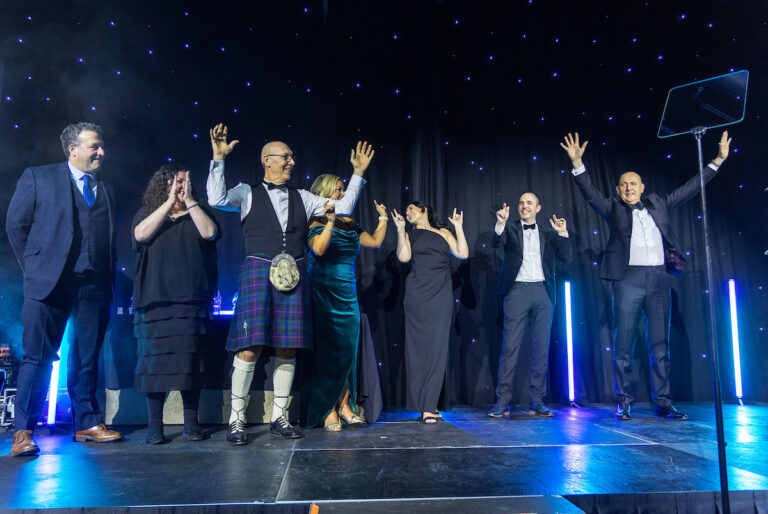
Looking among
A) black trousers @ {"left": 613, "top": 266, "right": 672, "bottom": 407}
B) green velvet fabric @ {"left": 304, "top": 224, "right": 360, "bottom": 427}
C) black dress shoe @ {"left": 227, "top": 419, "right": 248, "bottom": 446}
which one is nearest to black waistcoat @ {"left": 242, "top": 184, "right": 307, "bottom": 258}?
green velvet fabric @ {"left": 304, "top": 224, "right": 360, "bottom": 427}

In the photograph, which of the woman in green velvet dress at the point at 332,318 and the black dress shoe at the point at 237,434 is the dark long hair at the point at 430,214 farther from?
the black dress shoe at the point at 237,434

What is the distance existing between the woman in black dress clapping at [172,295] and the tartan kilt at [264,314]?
245mm

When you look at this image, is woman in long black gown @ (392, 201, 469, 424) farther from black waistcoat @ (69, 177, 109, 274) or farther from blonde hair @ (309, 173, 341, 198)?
black waistcoat @ (69, 177, 109, 274)

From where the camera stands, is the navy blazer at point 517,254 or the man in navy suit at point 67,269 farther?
the navy blazer at point 517,254

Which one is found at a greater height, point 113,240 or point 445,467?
point 113,240

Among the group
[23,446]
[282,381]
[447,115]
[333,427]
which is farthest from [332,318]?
[447,115]

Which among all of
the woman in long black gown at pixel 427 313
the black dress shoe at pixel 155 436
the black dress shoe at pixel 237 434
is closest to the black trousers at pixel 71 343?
the black dress shoe at pixel 155 436

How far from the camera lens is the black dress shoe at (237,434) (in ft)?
9.75

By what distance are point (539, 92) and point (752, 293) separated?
→ 9.24 ft

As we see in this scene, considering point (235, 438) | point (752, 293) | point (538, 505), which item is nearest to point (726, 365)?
point (752, 293)

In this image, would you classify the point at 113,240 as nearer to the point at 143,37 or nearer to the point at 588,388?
the point at 143,37

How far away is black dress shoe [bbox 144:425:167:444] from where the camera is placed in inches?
118

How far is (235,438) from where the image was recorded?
117 inches

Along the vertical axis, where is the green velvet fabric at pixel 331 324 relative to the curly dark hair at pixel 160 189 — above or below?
below
